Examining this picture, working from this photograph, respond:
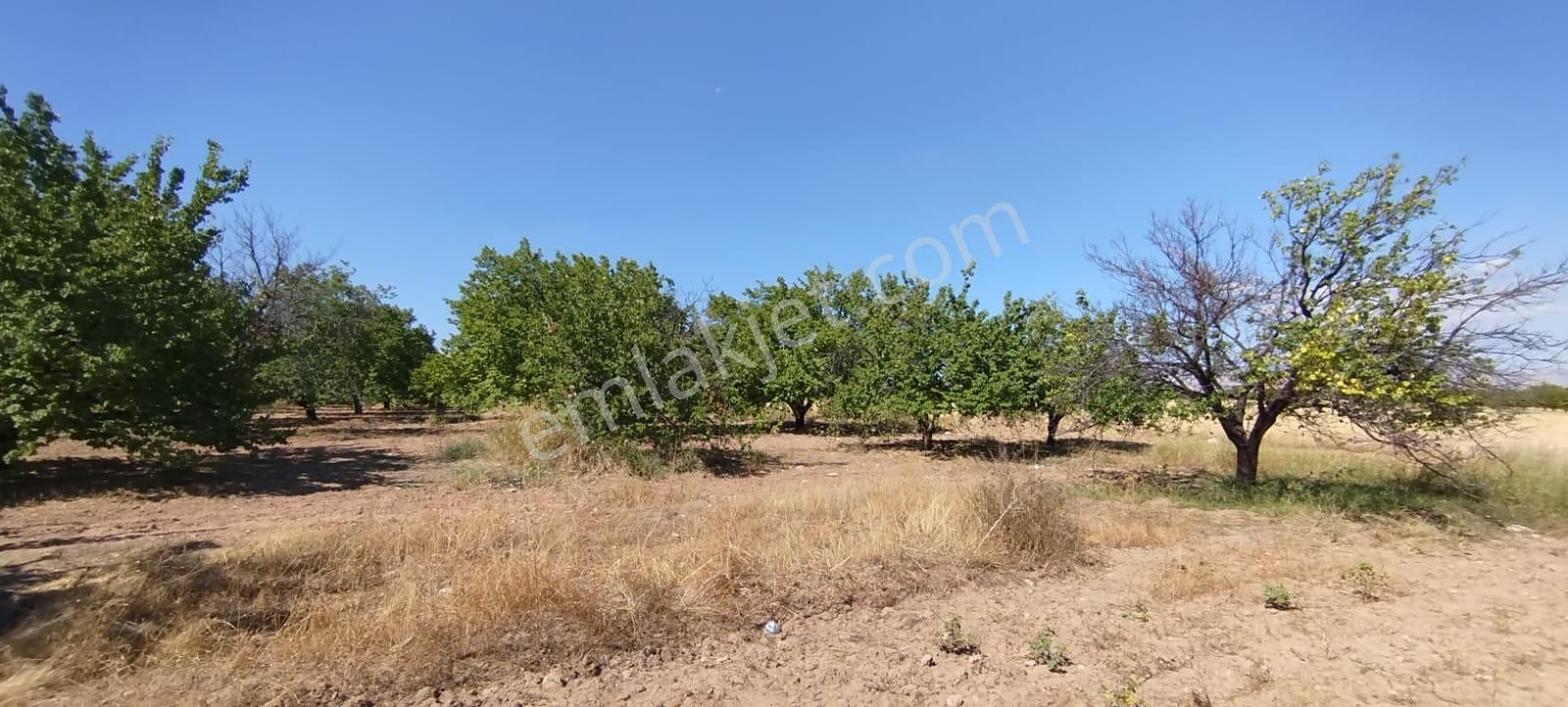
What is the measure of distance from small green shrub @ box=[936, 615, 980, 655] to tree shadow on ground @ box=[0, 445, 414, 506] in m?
9.59

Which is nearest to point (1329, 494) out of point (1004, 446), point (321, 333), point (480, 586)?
point (1004, 446)

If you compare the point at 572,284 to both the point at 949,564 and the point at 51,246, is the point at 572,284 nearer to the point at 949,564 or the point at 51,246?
the point at 51,246

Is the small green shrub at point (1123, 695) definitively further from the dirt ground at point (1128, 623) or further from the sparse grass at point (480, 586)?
the sparse grass at point (480, 586)

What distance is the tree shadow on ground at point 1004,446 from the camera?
1688 cm

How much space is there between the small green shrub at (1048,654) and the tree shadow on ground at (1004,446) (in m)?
12.0

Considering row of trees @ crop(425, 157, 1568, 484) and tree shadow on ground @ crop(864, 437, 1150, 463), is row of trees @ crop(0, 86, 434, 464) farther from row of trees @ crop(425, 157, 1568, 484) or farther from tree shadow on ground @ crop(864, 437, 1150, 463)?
tree shadow on ground @ crop(864, 437, 1150, 463)

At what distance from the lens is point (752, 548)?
5773 mm

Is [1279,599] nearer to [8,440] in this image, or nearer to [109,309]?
[109,309]

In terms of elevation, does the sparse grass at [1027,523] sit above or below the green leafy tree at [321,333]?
below

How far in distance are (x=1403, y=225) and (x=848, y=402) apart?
10.9 m

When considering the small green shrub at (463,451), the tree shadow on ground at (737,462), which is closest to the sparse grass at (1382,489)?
the tree shadow on ground at (737,462)

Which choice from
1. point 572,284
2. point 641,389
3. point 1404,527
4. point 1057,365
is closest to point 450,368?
point 572,284

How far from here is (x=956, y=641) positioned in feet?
13.8

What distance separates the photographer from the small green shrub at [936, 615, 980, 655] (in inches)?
165
